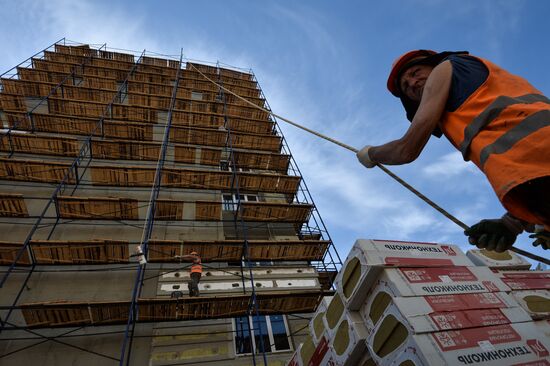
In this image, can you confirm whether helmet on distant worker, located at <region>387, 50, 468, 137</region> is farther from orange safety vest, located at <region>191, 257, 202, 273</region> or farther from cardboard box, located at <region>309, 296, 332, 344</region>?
orange safety vest, located at <region>191, 257, 202, 273</region>

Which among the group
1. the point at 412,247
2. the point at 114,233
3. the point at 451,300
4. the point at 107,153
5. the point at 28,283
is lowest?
the point at 451,300

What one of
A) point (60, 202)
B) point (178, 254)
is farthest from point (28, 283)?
point (178, 254)

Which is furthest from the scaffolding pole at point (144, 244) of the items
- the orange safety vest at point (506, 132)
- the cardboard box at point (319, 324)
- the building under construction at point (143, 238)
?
the orange safety vest at point (506, 132)

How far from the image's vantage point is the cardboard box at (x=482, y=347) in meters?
2.92

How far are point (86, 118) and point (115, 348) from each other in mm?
10939

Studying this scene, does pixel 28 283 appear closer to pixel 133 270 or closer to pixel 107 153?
pixel 133 270

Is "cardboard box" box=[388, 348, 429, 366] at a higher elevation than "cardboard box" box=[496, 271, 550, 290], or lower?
lower

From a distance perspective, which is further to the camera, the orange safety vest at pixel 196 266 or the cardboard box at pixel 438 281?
the orange safety vest at pixel 196 266

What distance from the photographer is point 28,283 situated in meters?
9.27

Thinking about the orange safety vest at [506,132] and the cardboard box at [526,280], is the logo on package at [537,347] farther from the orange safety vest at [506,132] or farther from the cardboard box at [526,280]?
the orange safety vest at [506,132]

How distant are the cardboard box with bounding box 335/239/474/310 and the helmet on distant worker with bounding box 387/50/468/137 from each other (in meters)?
2.04

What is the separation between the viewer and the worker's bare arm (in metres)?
1.88

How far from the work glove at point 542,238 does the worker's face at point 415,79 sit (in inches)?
44.9

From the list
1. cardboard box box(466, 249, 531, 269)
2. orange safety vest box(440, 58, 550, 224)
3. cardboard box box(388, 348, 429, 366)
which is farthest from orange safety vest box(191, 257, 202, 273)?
orange safety vest box(440, 58, 550, 224)
